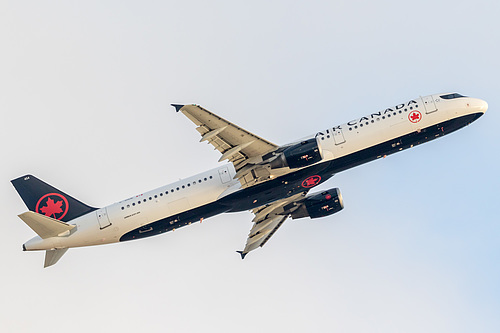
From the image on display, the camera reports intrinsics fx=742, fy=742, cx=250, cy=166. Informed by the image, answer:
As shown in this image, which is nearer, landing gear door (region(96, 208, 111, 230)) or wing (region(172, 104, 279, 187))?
wing (region(172, 104, 279, 187))

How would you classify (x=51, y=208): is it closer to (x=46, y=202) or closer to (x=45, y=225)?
(x=46, y=202)

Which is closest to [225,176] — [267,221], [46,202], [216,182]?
[216,182]

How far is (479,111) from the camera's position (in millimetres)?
65125

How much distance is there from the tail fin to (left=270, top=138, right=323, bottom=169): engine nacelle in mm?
18855

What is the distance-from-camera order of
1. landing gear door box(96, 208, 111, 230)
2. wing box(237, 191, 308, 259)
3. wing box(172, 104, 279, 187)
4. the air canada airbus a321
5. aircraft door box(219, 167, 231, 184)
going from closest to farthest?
wing box(172, 104, 279, 187) → the air canada airbus a321 → aircraft door box(219, 167, 231, 184) → landing gear door box(96, 208, 111, 230) → wing box(237, 191, 308, 259)

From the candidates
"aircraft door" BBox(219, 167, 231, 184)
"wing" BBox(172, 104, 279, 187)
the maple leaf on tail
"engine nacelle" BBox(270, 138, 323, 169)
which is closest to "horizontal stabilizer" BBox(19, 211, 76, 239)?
the maple leaf on tail

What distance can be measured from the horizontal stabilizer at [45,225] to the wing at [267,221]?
17.8 m

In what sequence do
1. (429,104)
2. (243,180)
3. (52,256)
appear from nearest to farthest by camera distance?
(243,180)
(429,104)
(52,256)

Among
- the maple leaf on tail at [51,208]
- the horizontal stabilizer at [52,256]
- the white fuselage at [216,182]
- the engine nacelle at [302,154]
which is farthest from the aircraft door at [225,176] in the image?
the horizontal stabilizer at [52,256]

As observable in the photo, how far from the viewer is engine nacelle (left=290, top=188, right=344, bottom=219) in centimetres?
7100

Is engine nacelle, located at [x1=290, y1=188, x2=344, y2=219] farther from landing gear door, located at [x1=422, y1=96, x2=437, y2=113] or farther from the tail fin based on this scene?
the tail fin

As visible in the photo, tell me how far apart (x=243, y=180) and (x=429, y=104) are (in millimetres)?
17470

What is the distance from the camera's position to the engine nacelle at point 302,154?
200 feet

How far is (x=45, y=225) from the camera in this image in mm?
63812
